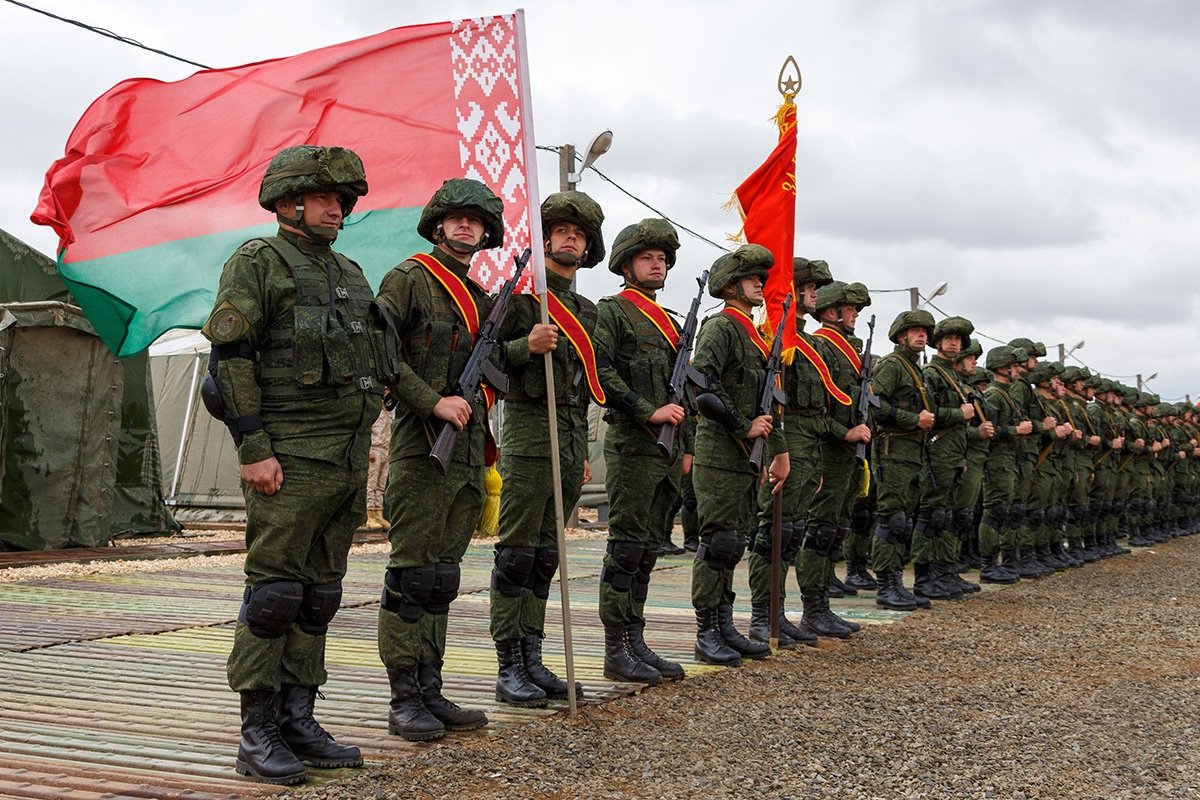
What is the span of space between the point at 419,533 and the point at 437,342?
0.82 m

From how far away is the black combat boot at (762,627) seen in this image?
26.2 feet

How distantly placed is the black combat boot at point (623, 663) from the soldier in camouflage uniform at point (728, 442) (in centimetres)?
83


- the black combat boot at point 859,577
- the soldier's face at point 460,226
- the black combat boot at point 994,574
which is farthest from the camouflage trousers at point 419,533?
the black combat boot at point 994,574

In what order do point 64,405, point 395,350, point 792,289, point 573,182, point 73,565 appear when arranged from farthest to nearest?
point 573,182, point 64,405, point 73,565, point 792,289, point 395,350

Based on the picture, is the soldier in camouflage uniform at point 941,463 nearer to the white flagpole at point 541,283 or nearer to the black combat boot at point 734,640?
the black combat boot at point 734,640

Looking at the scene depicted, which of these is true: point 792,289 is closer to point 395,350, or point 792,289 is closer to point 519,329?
point 519,329

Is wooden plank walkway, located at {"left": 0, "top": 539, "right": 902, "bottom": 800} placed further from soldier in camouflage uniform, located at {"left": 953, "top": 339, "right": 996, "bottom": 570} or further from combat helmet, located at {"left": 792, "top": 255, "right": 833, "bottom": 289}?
combat helmet, located at {"left": 792, "top": 255, "right": 833, "bottom": 289}

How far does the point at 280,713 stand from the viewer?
15.0 ft

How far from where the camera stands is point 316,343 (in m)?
4.43

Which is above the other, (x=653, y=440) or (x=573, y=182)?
(x=573, y=182)

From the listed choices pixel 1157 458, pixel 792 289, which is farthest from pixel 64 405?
pixel 1157 458

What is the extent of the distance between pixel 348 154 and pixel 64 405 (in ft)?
32.0

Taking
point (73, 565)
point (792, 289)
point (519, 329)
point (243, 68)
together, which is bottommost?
point (73, 565)

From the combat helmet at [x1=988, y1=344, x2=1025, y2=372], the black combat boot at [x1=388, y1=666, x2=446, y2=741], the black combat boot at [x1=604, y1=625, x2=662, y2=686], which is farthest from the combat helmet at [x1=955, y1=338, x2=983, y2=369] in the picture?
the black combat boot at [x1=388, y1=666, x2=446, y2=741]
